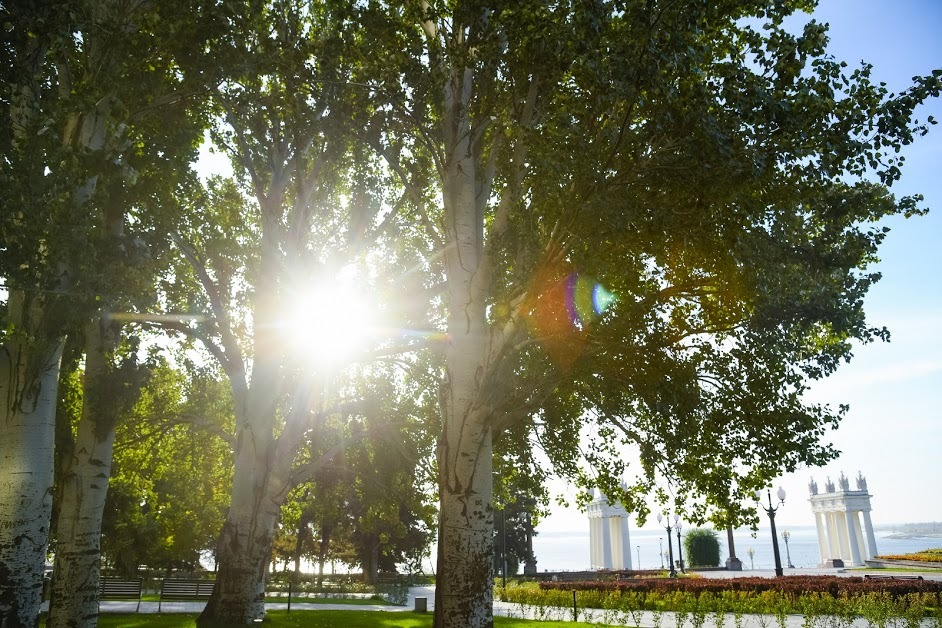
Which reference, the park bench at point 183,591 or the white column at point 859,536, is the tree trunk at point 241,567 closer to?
the park bench at point 183,591

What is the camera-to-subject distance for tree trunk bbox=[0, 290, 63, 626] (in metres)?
7.52

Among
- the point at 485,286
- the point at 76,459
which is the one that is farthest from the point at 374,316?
the point at 76,459

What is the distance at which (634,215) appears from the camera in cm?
819

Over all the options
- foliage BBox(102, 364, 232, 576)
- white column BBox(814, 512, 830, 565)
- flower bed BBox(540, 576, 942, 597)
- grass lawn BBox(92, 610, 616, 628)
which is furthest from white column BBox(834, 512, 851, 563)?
foliage BBox(102, 364, 232, 576)

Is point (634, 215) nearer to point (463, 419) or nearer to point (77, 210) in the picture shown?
point (463, 419)

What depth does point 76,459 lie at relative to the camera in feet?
33.8

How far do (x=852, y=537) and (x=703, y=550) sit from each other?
73.6 feet

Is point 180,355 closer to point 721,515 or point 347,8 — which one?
point 347,8

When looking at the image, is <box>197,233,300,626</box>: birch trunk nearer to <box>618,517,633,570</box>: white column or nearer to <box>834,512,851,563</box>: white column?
<box>618,517,633,570</box>: white column

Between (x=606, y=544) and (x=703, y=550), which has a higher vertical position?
(x=606, y=544)

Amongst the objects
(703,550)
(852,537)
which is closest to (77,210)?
(703,550)

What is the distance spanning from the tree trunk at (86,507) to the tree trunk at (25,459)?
67.9 inches

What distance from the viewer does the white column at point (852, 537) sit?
57.0 meters

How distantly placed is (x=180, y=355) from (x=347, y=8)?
595 inches
